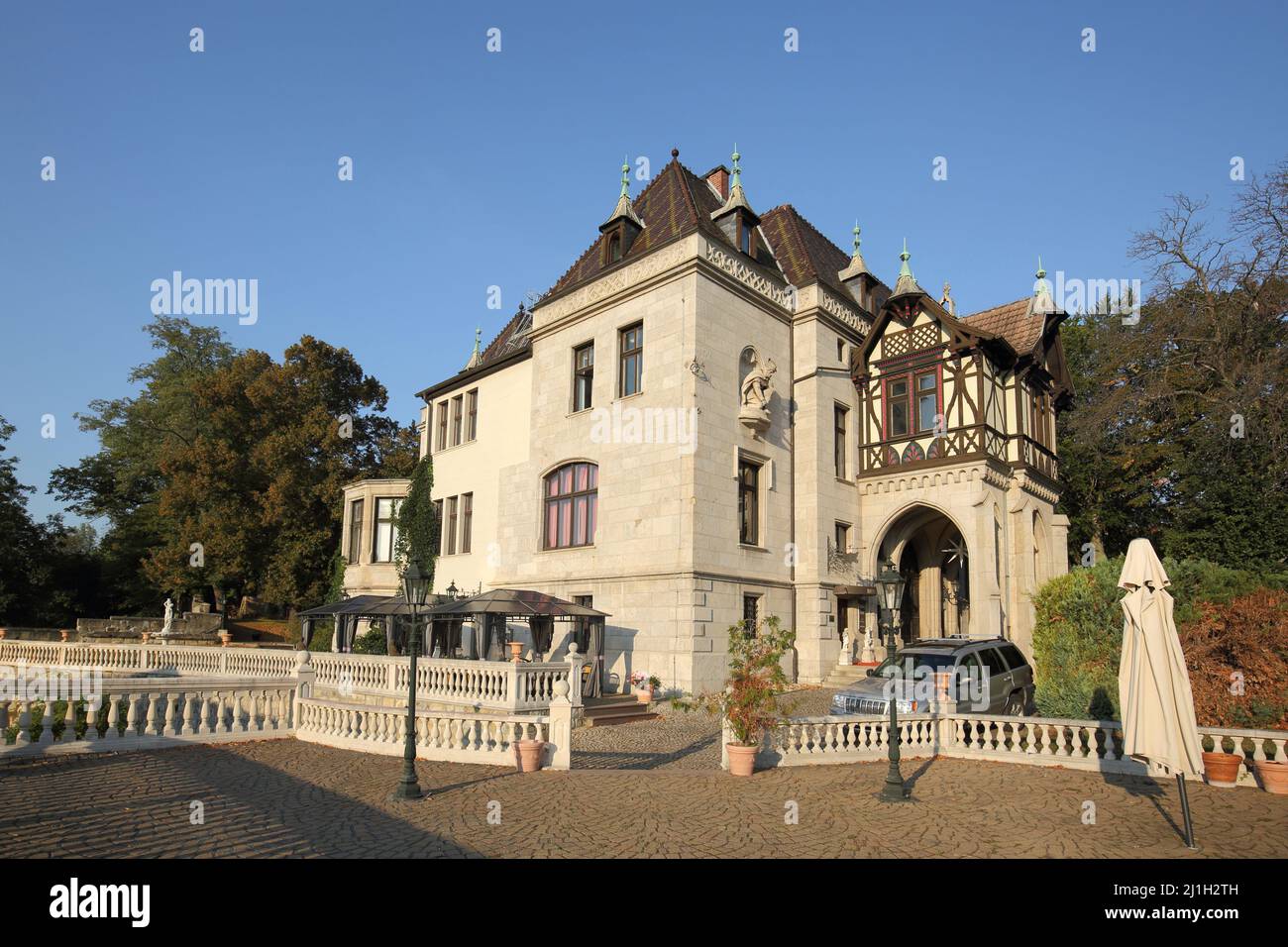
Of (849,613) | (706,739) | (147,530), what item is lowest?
(706,739)

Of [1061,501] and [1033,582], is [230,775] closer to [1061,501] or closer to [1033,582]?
[1033,582]

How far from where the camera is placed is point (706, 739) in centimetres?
1401

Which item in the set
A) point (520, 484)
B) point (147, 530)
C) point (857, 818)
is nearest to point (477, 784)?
point (857, 818)

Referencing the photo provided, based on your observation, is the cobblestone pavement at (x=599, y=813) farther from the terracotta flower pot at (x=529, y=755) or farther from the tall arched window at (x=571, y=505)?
the tall arched window at (x=571, y=505)

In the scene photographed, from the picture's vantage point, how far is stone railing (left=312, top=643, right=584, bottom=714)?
1473cm

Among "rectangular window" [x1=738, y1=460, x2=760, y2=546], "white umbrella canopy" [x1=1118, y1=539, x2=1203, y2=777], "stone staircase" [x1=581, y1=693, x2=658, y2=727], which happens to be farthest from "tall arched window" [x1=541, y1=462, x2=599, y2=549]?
"white umbrella canopy" [x1=1118, y1=539, x2=1203, y2=777]

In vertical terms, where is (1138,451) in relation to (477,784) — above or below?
above

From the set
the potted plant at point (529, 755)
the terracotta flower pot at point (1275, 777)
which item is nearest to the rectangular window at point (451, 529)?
the potted plant at point (529, 755)

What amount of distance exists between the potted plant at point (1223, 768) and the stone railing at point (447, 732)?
8490 millimetres

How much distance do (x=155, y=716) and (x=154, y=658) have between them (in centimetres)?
1350

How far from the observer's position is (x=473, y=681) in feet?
50.3

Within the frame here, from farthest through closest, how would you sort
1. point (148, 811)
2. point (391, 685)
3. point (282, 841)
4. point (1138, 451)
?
point (1138, 451) < point (391, 685) < point (148, 811) < point (282, 841)

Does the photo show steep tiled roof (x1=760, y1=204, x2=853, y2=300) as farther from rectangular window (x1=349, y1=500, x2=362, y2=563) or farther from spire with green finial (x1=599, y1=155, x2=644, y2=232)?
rectangular window (x1=349, y1=500, x2=362, y2=563)
